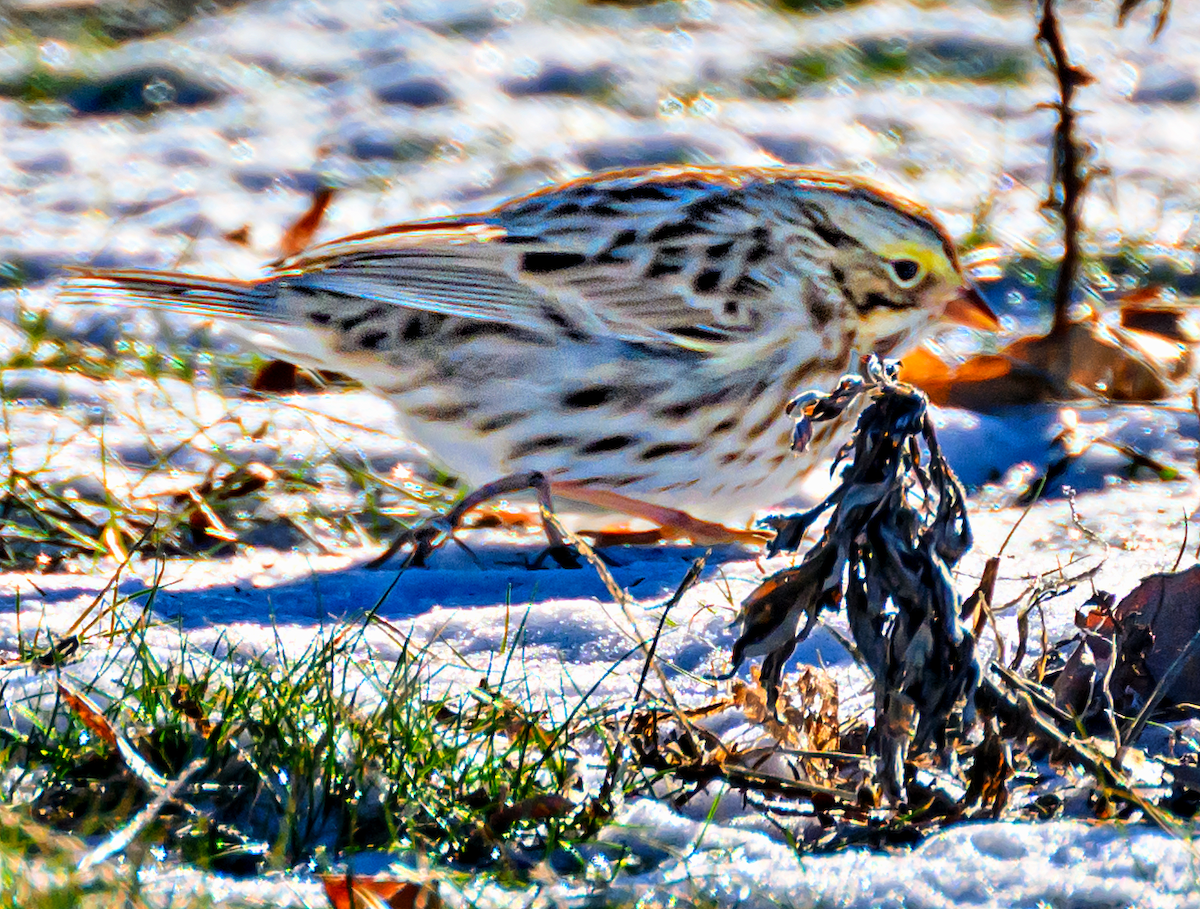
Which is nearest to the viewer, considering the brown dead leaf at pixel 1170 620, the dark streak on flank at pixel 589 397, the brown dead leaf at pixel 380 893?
the brown dead leaf at pixel 380 893

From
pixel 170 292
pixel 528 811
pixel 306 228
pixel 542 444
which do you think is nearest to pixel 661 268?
pixel 542 444

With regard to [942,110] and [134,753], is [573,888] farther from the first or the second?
[942,110]

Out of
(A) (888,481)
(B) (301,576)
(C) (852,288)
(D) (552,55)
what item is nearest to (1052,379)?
(C) (852,288)

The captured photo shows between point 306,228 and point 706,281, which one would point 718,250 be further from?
point 306,228

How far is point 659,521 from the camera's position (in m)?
4.36

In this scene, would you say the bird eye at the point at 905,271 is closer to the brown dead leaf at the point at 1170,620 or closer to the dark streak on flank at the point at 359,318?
the dark streak on flank at the point at 359,318

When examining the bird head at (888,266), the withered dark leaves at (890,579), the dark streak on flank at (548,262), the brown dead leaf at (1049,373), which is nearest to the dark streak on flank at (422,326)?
the dark streak on flank at (548,262)

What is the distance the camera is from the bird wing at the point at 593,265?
13.8ft

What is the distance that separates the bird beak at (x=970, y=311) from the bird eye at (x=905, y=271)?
0.19 meters

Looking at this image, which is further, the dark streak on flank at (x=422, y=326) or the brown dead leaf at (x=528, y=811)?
the dark streak on flank at (x=422, y=326)

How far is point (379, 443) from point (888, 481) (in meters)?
2.87

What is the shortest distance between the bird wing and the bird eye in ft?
1.25

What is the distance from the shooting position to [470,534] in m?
4.48

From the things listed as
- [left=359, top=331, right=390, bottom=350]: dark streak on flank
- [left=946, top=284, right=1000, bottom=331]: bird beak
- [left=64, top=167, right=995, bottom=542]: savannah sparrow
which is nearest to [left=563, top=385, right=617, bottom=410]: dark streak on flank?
[left=64, top=167, right=995, bottom=542]: savannah sparrow
